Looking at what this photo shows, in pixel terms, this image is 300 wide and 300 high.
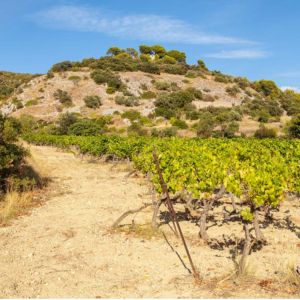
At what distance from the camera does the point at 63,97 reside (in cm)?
5800

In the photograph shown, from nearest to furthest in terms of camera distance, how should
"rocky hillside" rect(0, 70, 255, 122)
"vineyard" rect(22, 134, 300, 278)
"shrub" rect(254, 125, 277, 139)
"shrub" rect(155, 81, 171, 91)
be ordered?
"vineyard" rect(22, 134, 300, 278) → "shrub" rect(254, 125, 277, 139) → "rocky hillside" rect(0, 70, 255, 122) → "shrub" rect(155, 81, 171, 91)

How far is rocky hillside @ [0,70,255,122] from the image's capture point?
54.9 m

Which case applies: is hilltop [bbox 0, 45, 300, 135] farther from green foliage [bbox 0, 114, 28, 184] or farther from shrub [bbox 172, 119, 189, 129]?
green foliage [bbox 0, 114, 28, 184]

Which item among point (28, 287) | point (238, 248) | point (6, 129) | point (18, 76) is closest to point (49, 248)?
point (28, 287)

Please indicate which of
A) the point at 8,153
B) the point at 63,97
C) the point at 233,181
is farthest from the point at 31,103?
the point at 233,181

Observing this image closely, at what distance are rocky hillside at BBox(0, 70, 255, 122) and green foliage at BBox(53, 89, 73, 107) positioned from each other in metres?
0.81

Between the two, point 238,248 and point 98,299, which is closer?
point 98,299

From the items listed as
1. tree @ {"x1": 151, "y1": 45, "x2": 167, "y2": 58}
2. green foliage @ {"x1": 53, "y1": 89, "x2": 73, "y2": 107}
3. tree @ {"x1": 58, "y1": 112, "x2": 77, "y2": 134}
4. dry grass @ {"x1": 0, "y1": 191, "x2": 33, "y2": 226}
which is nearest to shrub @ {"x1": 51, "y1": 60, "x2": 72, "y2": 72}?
green foliage @ {"x1": 53, "y1": 89, "x2": 73, "y2": 107}

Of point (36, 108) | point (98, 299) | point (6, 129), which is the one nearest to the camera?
point (98, 299)

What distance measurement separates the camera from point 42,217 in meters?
7.62

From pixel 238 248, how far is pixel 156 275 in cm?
207

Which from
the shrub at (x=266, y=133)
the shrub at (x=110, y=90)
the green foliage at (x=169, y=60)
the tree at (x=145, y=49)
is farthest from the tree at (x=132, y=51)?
the shrub at (x=266, y=133)

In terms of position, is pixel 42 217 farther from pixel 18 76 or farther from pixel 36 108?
pixel 18 76

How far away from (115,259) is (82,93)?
6032 cm
